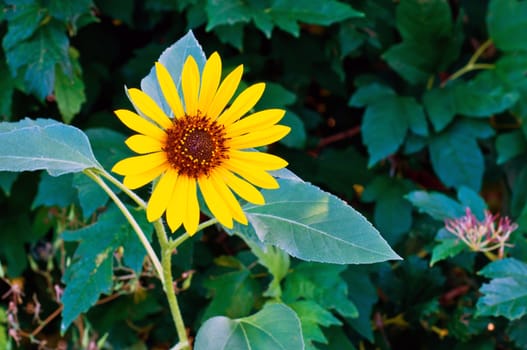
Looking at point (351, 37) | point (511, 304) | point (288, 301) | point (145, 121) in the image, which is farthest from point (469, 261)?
point (145, 121)

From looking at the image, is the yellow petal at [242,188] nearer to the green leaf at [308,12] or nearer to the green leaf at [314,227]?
the green leaf at [314,227]

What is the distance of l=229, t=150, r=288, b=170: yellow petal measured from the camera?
912 millimetres

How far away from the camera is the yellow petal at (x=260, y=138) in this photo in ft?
3.08

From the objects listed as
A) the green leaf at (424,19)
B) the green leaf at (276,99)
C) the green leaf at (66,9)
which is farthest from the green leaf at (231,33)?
the green leaf at (424,19)

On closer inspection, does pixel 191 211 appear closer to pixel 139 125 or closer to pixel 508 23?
pixel 139 125

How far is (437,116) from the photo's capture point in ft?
5.25

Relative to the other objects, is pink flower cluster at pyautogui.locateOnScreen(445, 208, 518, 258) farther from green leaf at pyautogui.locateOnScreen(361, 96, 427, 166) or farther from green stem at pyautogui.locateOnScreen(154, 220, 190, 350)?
green stem at pyautogui.locateOnScreen(154, 220, 190, 350)

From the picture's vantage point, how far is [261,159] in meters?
0.93

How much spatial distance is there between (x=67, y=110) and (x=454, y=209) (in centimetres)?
77

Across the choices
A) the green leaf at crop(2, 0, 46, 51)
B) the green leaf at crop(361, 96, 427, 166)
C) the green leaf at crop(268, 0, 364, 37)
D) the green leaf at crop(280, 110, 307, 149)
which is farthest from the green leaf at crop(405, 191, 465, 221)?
the green leaf at crop(2, 0, 46, 51)

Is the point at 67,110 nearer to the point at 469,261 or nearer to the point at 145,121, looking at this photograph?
the point at 145,121

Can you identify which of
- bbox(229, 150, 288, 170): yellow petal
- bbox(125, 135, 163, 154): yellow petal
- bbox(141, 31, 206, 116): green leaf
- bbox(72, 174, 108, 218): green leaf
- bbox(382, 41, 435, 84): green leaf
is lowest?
bbox(72, 174, 108, 218): green leaf

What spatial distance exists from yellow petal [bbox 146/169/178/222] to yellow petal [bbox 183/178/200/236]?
0.02 metres

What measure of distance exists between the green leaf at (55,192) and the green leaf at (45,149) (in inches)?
17.1
